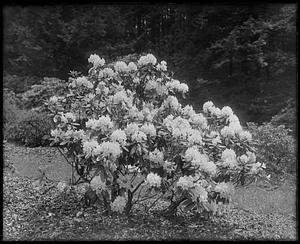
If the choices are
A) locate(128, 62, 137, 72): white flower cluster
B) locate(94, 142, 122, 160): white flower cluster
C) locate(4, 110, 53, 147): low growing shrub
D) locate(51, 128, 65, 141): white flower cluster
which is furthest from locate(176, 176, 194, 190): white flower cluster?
locate(4, 110, 53, 147): low growing shrub

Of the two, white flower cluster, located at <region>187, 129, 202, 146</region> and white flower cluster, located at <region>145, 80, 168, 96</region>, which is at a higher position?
white flower cluster, located at <region>145, 80, 168, 96</region>

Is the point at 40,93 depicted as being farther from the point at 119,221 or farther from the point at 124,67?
the point at 119,221

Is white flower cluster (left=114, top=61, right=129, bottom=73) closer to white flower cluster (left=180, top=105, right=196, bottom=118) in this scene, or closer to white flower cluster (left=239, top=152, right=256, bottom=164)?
white flower cluster (left=180, top=105, right=196, bottom=118)

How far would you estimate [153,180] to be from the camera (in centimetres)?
370

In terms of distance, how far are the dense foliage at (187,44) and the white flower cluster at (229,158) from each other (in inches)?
319

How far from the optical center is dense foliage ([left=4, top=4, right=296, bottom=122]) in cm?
1177

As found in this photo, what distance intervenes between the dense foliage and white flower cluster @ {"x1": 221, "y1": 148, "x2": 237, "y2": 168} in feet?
26.6

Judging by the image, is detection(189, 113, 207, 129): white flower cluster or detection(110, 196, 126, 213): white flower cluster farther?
detection(189, 113, 207, 129): white flower cluster

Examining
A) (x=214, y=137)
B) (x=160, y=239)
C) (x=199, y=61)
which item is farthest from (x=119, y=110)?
(x=199, y=61)

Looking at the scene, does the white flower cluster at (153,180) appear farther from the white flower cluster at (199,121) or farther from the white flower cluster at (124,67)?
the white flower cluster at (124,67)

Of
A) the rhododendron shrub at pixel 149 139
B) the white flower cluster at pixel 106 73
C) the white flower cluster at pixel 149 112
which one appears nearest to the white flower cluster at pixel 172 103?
the rhododendron shrub at pixel 149 139

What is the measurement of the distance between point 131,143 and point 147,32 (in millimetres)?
12056

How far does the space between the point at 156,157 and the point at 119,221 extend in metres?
0.72

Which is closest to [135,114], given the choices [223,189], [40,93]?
[223,189]
